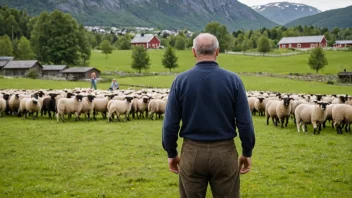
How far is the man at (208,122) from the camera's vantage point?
4941 mm

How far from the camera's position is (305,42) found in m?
149

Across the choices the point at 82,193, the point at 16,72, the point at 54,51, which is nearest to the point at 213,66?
the point at 82,193

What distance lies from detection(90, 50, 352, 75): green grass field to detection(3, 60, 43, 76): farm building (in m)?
20.9

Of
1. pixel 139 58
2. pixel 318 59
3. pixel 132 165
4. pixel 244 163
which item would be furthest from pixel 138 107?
pixel 318 59

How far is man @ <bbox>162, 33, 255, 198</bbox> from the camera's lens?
4941 mm

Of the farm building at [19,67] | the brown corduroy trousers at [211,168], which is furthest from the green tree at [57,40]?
the brown corduroy trousers at [211,168]

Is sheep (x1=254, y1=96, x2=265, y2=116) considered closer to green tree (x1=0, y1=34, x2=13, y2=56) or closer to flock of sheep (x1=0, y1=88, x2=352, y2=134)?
flock of sheep (x1=0, y1=88, x2=352, y2=134)

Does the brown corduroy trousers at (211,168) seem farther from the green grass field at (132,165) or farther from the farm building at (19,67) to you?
the farm building at (19,67)

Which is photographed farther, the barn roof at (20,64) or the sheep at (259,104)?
the barn roof at (20,64)

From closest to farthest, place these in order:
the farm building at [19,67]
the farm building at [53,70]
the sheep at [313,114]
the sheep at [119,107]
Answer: the sheep at [313,114], the sheep at [119,107], the farm building at [19,67], the farm building at [53,70]

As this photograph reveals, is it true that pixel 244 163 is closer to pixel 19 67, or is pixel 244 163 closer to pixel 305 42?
pixel 19 67

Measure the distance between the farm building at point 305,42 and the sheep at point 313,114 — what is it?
137 metres

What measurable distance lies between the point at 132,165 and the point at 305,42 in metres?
151

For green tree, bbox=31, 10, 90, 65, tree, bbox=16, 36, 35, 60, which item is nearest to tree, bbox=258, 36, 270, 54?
green tree, bbox=31, 10, 90, 65
